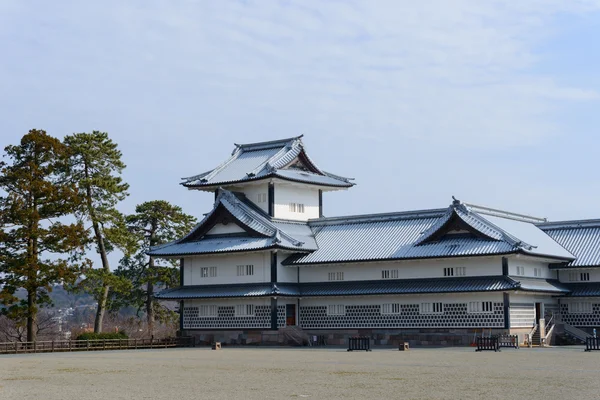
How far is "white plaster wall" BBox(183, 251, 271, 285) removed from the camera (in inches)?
2482

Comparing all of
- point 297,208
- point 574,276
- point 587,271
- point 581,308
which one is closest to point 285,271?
point 297,208

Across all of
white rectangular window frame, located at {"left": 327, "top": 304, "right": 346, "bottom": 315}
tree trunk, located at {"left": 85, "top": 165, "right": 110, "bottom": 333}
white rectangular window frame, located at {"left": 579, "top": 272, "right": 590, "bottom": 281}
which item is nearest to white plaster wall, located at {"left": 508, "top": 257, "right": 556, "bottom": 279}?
white rectangular window frame, located at {"left": 579, "top": 272, "right": 590, "bottom": 281}

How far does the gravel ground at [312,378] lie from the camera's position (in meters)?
24.3

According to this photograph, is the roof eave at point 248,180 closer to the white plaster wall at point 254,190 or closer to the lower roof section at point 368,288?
the white plaster wall at point 254,190

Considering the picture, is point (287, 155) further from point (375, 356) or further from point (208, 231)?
point (375, 356)

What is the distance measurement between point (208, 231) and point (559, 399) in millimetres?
46821

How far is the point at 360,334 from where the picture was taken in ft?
198

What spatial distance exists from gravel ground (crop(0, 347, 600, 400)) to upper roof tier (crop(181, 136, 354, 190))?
2683cm

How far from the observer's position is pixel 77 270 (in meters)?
59.2

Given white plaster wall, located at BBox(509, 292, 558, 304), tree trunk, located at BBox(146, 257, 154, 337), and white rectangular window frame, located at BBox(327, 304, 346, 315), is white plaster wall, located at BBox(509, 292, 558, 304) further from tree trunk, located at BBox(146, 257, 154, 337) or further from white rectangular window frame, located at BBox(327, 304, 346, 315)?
tree trunk, located at BBox(146, 257, 154, 337)

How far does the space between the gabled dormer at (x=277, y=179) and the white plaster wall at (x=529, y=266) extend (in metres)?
17.0

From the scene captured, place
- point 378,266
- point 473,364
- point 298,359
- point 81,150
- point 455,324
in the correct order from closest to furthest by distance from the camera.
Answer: point 473,364 → point 298,359 → point 455,324 → point 378,266 → point 81,150

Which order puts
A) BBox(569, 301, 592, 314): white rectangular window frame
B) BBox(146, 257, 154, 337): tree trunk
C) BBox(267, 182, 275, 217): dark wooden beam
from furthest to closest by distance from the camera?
1. BBox(146, 257, 154, 337): tree trunk
2. BBox(267, 182, 275, 217): dark wooden beam
3. BBox(569, 301, 592, 314): white rectangular window frame

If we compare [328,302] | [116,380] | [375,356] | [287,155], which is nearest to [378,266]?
[328,302]
